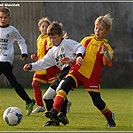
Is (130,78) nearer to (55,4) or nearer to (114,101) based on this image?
(55,4)

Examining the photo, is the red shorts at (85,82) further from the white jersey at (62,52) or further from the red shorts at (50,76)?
the red shorts at (50,76)

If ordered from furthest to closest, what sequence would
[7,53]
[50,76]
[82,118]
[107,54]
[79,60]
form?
[50,76] < [7,53] < [82,118] < [107,54] < [79,60]

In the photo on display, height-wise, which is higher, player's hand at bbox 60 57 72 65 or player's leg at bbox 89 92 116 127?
player's hand at bbox 60 57 72 65

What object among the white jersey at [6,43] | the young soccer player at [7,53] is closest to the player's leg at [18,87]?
the young soccer player at [7,53]

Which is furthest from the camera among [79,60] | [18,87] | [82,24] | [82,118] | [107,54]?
[82,24]

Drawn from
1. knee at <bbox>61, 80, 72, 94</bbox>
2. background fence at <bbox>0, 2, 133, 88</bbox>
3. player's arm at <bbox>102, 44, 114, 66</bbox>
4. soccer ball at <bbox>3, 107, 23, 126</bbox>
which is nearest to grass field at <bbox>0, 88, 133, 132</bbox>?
soccer ball at <bbox>3, 107, 23, 126</bbox>

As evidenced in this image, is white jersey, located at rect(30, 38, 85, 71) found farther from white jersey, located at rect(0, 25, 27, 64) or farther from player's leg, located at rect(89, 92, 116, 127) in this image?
white jersey, located at rect(0, 25, 27, 64)

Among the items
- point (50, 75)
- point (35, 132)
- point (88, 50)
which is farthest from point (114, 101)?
point (35, 132)

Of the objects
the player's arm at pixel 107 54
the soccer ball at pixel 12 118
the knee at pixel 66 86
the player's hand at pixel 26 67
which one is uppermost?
the player's arm at pixel 107 54

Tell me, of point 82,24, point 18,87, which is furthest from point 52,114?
point 82,24

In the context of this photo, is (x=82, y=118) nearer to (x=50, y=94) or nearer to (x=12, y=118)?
(x=50, y=94)

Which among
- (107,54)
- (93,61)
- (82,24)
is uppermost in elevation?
(107,54)

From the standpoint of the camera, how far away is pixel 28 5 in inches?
625

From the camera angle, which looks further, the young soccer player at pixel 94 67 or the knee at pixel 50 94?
the knee at pixel 50 94
